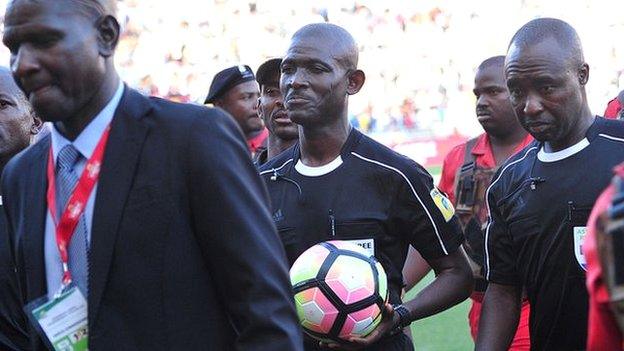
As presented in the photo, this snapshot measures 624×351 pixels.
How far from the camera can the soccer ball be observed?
4539 millimetres

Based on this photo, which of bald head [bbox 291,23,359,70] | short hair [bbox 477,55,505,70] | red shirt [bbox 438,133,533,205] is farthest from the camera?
short hair [bbox 477,55,505,70]

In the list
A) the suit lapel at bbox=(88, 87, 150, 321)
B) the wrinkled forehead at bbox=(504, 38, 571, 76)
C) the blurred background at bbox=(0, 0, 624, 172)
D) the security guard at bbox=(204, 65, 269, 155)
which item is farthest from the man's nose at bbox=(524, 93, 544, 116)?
the blurred background at bbox=(0, 0, 624, 172)

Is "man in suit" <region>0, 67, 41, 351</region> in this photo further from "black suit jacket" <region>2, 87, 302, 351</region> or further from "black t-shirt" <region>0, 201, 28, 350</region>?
"black suit jacket" <region>2, 87, 302, 351</region>

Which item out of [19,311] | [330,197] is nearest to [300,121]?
[330,197]

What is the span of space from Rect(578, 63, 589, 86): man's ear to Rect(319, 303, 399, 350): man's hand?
3.98 feet

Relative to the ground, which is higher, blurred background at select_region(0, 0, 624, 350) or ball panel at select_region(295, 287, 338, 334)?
ball panel at select_region(295, 287, 338, 334)

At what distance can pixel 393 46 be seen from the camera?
1032 inches

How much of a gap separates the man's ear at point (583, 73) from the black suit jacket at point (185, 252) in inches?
85.6

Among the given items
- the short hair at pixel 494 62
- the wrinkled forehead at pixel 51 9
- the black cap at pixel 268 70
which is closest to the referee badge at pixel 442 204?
the black cap at pixel 268 70

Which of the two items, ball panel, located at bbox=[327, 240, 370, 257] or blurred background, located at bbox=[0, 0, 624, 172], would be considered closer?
ball panel, located at bbox=[327, 240, 370, 257]

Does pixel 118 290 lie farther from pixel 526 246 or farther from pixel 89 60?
pixel 526 246

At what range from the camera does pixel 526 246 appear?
15.4 feet

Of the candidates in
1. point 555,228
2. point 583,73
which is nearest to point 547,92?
point 583,73

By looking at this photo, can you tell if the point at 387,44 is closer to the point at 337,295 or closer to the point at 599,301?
the point at 337,295
